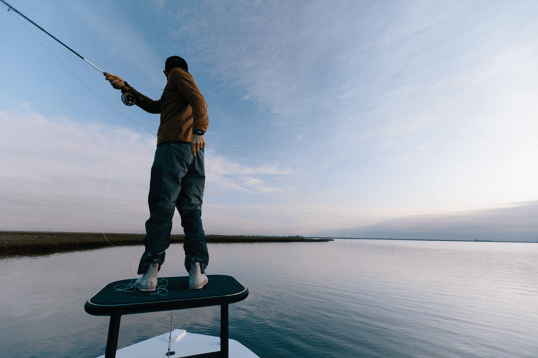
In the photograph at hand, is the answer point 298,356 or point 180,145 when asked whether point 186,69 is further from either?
point 298,356

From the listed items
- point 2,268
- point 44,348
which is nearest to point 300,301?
point 44,348

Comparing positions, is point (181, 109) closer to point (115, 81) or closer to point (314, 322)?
point (115, 81)

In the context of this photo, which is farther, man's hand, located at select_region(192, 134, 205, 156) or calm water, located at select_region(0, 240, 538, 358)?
calm water, located at select_region(0, 240, 538, 358)

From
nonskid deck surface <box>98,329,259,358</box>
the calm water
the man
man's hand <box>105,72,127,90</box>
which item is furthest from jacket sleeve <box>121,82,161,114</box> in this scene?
the calm water

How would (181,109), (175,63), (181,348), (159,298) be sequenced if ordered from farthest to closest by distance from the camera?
(181,348), (175,63), (181,109), (159,298)

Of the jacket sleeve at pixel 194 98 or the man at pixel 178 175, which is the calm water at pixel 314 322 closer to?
the man at pixel 178 175

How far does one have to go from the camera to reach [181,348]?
3.06m

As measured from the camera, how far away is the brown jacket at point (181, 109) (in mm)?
2609

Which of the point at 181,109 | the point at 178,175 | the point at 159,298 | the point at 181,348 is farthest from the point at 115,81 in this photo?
the point at 181,348

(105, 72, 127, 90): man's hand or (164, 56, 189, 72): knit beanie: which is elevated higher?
(164, 56, 189, 72): knit beanie

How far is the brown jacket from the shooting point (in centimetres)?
261

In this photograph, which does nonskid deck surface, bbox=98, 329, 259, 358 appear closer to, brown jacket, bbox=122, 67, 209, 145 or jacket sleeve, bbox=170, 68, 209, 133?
brown jacket, bbox=122, 67, 209, 145

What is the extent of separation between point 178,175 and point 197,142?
45 centimetres

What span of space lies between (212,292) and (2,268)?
63.5 feet
